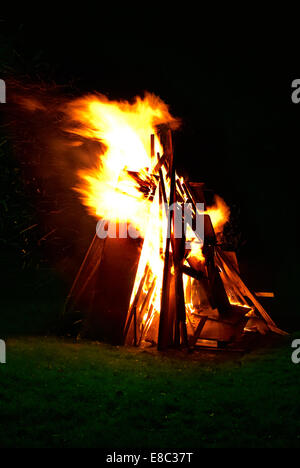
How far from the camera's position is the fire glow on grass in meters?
13.3

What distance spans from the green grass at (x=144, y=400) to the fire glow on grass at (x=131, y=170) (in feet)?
10.3

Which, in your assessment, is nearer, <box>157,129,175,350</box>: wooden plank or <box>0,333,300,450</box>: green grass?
<box>0,333,300,450</box>: green grass

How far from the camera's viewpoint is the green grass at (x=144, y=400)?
5824mm

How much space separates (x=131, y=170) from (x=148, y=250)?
94.6 inches

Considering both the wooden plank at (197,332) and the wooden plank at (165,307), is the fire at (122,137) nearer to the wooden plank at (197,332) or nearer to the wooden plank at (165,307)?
the wooden plank at (165,307)

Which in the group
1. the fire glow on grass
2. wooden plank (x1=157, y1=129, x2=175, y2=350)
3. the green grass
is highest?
the fire glow on grass

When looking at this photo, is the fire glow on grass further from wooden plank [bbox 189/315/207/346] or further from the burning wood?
wooden plank [bbox 189/315/207/346]

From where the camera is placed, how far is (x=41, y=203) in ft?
59.9

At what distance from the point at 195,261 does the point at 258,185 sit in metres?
12.8

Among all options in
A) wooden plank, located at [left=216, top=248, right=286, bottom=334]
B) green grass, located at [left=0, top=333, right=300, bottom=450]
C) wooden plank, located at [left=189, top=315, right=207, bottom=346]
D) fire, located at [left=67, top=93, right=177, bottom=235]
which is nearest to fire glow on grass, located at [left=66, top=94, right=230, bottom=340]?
fire, located at [left=67, top=93, right=177, bottom=235]

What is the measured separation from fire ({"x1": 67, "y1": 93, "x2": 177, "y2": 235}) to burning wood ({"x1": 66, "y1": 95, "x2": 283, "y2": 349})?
0.03 m

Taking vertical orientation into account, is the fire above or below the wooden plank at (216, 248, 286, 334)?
above

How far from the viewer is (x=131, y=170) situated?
→ 14.0 metres

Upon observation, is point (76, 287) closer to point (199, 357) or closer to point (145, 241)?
point (145, 241)
